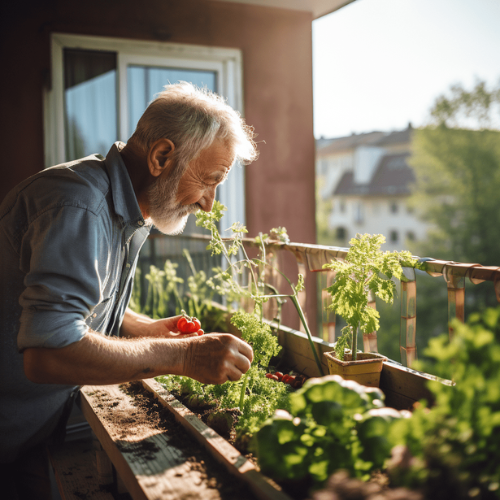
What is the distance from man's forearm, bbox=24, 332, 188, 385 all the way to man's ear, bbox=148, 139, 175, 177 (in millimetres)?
556

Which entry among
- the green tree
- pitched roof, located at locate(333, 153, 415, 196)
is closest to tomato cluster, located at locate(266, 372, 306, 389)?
the green tree

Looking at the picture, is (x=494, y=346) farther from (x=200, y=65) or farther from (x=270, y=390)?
(x=200, y=65)

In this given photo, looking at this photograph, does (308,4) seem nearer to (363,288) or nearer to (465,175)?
(363,288)

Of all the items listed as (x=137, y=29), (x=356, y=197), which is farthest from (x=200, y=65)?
(x=356, y=197)

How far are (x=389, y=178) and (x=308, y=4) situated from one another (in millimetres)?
47151

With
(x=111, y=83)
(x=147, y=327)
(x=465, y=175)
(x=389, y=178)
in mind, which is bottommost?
(x=147, y=327)

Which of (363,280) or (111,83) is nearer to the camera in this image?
(363,280)

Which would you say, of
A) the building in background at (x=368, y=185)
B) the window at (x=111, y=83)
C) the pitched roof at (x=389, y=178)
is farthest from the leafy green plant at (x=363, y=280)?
the pitched roof at (x=389, y=178)

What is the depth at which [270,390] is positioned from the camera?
A: 1363 mm

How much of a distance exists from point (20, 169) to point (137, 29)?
159 centimetres

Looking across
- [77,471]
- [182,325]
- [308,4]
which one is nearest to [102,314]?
[182,325]

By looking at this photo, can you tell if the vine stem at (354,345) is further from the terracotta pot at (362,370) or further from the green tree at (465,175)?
the green tree at (465,175)

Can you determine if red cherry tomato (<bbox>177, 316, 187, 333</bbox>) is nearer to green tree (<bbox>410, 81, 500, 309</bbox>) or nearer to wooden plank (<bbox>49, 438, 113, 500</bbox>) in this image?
wooden plank (<bbox>49, 438, 113, 500</bbox>)

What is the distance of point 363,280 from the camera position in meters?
1.34
